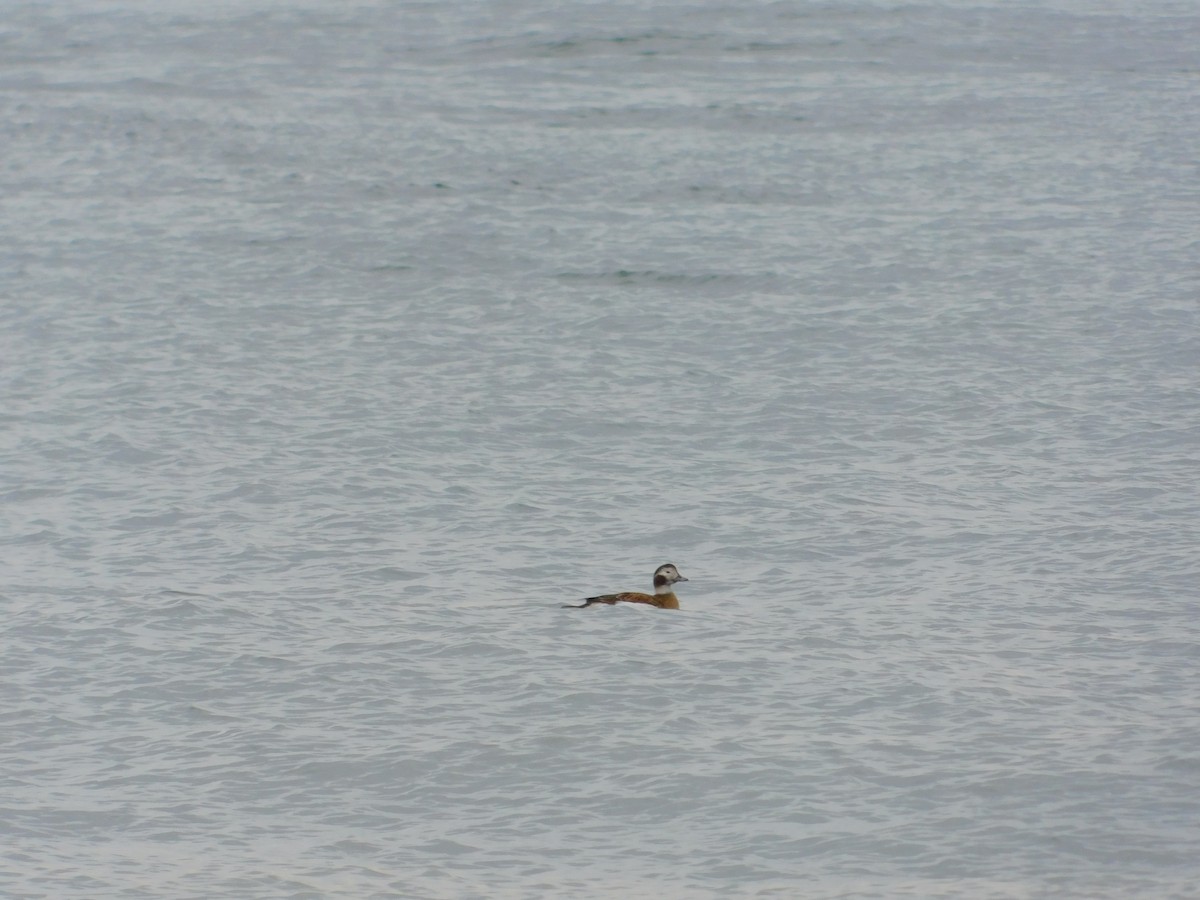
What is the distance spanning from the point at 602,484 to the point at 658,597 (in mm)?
2833

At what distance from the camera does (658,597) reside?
1258 cm

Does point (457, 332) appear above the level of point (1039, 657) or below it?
above

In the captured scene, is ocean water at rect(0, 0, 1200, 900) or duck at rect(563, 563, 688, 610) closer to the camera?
ocean water at rect(0, 0, 1200, 900)

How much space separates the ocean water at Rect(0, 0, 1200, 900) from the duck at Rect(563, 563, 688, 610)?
16 centimetres

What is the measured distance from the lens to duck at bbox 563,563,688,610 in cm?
1246

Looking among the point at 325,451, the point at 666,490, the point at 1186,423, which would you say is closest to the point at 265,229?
the point at 325,451

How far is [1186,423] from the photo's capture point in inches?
639

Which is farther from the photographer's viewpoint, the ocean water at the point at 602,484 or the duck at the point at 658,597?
the duck at the point at 658,597

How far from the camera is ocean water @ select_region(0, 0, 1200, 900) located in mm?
9680

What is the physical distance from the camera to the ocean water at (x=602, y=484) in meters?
9.68

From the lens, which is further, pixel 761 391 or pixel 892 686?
pixel 761 391

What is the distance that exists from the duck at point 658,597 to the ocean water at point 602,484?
0.16m

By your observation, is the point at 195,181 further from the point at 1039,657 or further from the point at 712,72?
the point at 1039,657

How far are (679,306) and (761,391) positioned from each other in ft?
10.6
